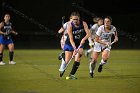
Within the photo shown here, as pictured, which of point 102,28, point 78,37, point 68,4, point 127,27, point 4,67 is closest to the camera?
point 78,37

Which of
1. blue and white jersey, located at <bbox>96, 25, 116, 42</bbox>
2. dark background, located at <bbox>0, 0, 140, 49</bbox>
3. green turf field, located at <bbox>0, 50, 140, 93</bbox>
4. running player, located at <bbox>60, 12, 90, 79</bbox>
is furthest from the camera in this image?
dark background, located at <bbox>0, 0, 140, 49</bbox>

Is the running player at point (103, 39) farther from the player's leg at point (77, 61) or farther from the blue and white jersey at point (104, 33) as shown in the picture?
the player's leg at point (77, 61)

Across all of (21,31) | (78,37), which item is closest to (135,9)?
(21,31)

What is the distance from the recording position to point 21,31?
32.1 meters

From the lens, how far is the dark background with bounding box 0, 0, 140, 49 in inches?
1227

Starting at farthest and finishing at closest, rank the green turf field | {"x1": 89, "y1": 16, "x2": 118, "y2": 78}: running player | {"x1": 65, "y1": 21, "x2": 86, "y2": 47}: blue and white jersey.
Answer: {"x1": 89, "y1": 16, "x2": 118, "y2": 78}: running player → {"x1": 65, "y1": 21, "x2": 86, "y2": 47}: blue and white jersey → the green turf field

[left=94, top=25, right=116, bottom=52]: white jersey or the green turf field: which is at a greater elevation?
[left=94, top=25, right=116, bottom=52]: white jersey

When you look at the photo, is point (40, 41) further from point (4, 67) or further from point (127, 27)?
point (4, 67)

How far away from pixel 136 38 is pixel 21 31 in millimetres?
7526

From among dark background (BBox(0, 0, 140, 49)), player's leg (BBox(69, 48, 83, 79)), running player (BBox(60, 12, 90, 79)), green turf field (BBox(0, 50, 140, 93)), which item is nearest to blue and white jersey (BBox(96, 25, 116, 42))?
running player (BBox(60, 12, 90, 79))

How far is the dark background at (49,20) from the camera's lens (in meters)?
31.2

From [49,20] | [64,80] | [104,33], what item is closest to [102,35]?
[104,33]

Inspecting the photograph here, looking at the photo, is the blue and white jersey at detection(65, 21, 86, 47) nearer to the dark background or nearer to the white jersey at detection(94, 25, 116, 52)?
the white jersey at detection(94, 25, 116, 52)

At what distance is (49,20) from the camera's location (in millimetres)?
32312
